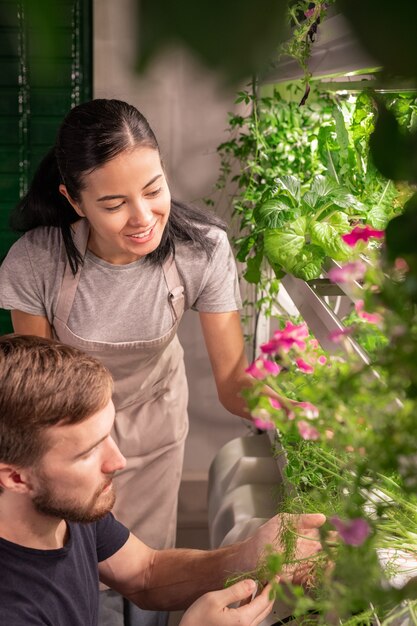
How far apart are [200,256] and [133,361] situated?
0.32m

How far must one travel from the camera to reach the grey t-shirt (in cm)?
208

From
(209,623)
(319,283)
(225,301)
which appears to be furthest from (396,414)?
(225,301)

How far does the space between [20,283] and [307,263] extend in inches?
27.0

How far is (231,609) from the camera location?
1360mm

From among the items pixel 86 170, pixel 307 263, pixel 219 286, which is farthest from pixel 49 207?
pixel 307 263

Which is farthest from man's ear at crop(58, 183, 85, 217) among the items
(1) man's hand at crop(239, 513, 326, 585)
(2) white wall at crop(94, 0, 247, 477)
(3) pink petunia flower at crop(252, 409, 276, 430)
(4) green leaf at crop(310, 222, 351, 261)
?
(2) white wall at crop(94, 0, 247, 477)

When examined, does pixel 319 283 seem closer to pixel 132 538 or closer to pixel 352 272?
pixel 132 538

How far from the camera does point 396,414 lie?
47cm

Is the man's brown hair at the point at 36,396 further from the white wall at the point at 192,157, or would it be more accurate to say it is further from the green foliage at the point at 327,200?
the white wall at the point at 192,157

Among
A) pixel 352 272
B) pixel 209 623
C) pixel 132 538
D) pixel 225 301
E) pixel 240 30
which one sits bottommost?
pixel 132 538

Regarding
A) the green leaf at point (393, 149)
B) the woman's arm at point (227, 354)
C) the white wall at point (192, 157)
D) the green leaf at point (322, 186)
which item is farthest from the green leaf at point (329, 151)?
the green leaf at point (393, 149)

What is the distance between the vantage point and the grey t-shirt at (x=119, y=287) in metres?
2.08

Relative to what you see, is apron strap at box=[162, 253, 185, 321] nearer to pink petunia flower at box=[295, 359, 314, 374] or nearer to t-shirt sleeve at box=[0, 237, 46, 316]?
t-shirt sleeve at box=[0, 237, 46, 316]

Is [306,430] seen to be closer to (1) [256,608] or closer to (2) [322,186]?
(1) [256,608]
